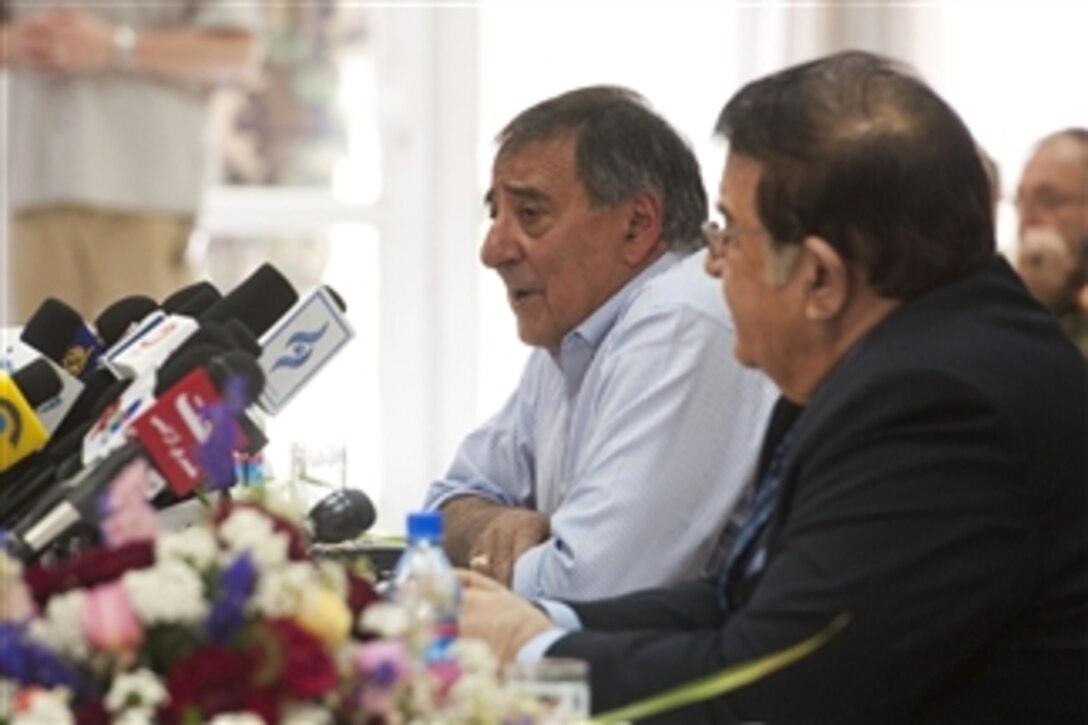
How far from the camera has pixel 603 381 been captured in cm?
319

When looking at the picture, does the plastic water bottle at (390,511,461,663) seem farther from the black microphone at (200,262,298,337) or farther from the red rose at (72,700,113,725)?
the black microphone at (200,262,298,337)

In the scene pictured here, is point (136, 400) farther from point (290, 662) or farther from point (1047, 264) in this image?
point (1047, 264)

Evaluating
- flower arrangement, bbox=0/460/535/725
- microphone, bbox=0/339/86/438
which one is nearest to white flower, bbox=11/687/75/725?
flower arrangement, bbox=0/460/535/725

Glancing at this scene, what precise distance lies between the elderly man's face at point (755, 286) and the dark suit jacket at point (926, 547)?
10 cm

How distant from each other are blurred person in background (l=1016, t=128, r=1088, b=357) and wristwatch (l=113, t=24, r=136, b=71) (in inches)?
94.3

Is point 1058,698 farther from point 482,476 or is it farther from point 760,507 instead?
point 482,476

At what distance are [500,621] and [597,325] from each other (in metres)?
1.06

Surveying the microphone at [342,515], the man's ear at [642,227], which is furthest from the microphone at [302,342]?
the man's ear at [642,227]

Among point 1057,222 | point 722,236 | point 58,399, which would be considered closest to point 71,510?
point 58,399

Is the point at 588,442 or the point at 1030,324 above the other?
the point at 1030,324

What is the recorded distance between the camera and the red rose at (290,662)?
1628 millimetres

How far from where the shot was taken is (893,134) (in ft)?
7.45

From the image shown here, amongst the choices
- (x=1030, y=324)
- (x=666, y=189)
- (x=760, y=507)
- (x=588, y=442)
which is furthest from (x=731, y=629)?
(x=666, y=189)

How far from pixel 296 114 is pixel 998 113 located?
238cm
